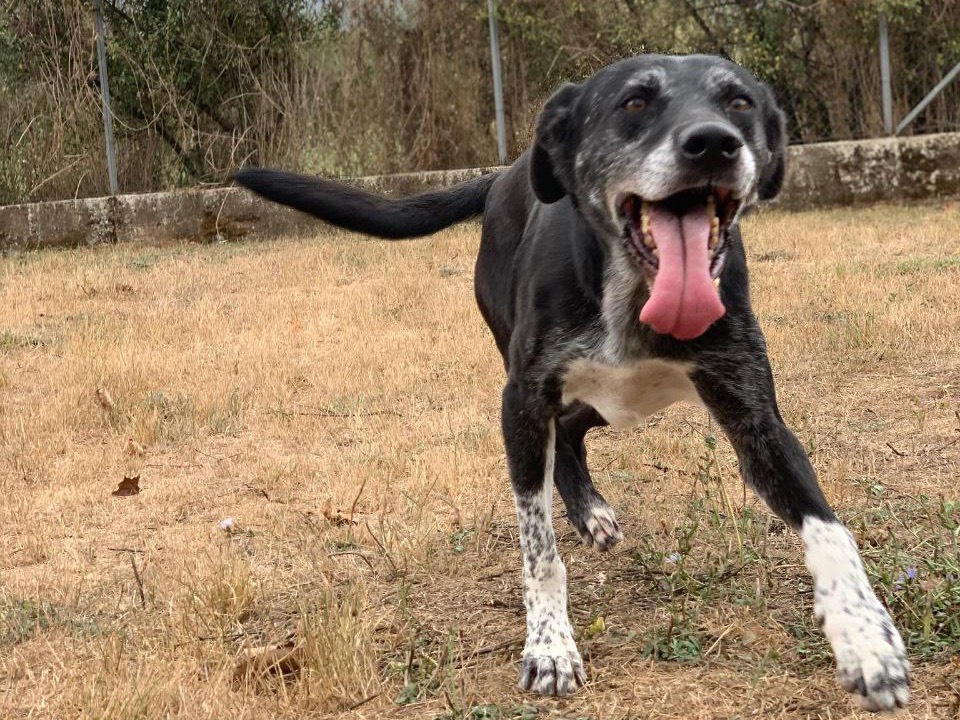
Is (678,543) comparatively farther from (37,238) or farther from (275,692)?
(37,238)

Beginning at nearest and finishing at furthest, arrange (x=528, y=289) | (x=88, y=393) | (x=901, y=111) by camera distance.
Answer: (x=528, y=289), (x=88, y=393), (x=901, y=111)

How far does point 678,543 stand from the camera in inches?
133

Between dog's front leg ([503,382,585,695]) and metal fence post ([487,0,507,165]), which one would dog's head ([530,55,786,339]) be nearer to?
dog's front leg ([503,382,585,695])

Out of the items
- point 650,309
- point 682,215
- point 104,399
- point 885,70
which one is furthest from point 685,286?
point 885,70

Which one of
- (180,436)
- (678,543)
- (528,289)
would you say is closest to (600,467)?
(678,543)

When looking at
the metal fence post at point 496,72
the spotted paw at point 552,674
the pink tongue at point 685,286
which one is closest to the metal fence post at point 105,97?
the metal fence post at point 496,72

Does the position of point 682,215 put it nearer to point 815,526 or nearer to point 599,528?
point 815,526

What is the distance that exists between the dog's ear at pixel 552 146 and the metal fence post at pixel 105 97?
8.94 metres

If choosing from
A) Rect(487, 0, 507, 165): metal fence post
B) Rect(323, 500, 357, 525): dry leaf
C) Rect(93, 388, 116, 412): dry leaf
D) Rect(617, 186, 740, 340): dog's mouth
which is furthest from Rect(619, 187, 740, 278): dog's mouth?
Rect(487, 0, 507, 165): metal fence post

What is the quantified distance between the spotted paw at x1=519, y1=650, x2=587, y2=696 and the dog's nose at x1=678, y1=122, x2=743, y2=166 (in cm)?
117

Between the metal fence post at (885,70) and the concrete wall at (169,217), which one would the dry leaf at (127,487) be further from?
the metal fence post at (885,70)

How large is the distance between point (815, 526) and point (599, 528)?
1.01m

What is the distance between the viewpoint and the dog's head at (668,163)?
8.66 feet

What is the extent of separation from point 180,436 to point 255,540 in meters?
1.39
